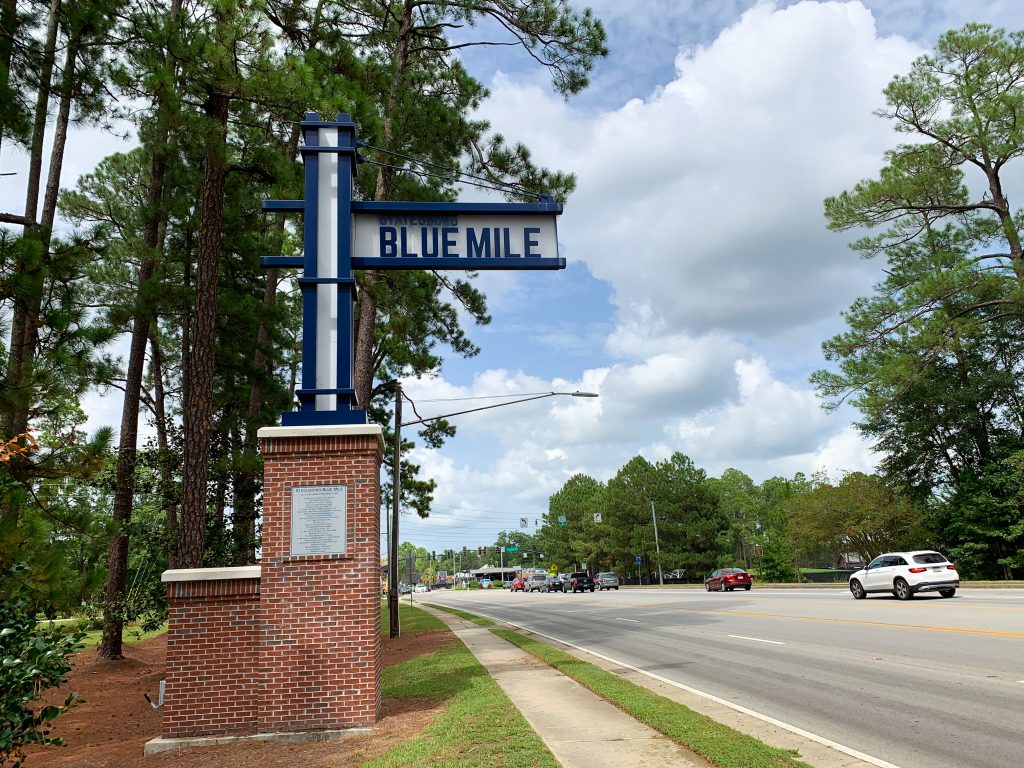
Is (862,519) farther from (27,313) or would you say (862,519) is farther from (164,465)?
(27,313)

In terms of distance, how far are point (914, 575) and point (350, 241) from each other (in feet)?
67.8

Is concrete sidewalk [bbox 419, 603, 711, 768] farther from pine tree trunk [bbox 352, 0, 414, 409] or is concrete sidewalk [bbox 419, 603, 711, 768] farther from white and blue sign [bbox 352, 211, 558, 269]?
pine tree trunk [bbox 352, 0, 414, 409]

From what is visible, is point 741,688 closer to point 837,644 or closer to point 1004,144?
point 837,644

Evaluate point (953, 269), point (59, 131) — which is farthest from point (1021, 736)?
point (953, 269)

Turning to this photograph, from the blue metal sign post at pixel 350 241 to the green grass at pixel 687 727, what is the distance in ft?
16.2

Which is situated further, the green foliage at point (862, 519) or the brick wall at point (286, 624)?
the green foliage at point (862, 519)

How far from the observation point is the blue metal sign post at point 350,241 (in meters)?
9.52

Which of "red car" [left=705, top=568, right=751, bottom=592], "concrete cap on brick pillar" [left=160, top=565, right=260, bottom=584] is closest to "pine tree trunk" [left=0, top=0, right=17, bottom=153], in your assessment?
"concrete cap on brick pillar" [left=160, top=565, right=260, bottom=584]

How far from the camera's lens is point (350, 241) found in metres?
9.88

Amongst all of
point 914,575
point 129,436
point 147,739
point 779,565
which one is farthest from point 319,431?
point 779,565

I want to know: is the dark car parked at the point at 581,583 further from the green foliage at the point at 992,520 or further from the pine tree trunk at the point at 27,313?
the pine tree trunk at the point at 27,313

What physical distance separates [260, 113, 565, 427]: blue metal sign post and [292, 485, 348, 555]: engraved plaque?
121cm

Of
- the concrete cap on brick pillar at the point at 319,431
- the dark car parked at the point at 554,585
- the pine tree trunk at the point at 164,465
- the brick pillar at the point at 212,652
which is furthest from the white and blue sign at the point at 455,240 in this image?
the dark car parked at the point at 554,585

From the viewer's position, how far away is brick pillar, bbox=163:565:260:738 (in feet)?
27.3
